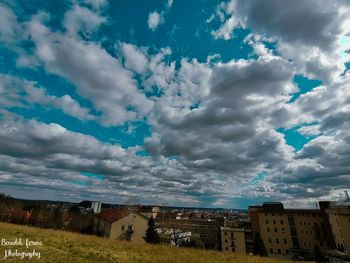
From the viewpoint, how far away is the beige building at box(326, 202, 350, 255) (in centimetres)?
6072

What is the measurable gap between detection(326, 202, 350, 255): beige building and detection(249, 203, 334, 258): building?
5.93 metres

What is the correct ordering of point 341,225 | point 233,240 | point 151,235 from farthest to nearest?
point 233,240, point 341,225, point 151,235

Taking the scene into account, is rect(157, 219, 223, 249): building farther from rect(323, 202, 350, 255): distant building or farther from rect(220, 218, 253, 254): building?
rect(323, 202, 350, 255): distant building

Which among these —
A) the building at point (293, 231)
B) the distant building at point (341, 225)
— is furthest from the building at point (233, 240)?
the distant building at point (341, 225)

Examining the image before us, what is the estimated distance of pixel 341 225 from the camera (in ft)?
210

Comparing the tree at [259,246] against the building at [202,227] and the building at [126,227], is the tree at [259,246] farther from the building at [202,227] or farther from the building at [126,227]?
the building at [202,227]

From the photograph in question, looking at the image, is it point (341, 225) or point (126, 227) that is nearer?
point (126, 227)

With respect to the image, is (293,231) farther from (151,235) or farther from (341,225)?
(151,235)

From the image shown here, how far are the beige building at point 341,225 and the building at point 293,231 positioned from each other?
5.93m

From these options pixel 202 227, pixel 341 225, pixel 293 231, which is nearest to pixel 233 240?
pixel 293 231

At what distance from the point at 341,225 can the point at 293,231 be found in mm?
20720

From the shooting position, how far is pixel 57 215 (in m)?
78.1

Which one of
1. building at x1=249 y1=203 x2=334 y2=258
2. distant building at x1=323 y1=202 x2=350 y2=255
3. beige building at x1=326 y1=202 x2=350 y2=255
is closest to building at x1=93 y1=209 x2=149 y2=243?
building at x1=249 y1=203 x2=334 y2=258

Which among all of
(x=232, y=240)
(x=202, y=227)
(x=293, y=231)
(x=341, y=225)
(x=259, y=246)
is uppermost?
(x=341, y=225)
